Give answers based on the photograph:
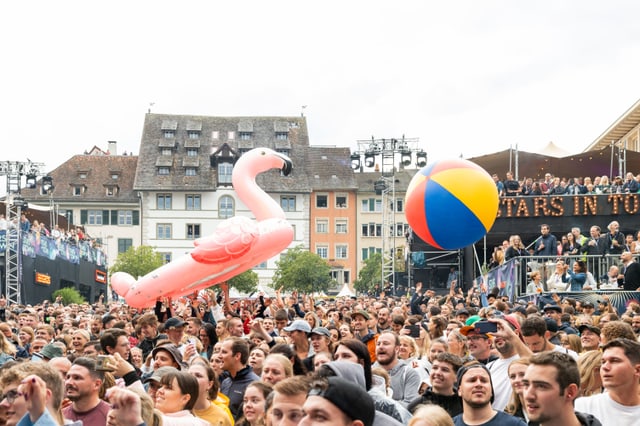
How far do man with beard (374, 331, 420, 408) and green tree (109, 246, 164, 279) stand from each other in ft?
214

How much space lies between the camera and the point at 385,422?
190 inches

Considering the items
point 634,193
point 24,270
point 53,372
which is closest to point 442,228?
point 53,372

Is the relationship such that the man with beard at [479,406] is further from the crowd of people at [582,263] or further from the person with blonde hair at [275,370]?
the crowd of people at [582,263]

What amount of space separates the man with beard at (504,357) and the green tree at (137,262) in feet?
218

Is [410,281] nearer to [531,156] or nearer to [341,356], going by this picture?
[531,156]

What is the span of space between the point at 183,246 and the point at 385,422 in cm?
8162

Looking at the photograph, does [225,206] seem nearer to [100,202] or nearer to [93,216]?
[100,202]

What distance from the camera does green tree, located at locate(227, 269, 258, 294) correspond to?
246 feet

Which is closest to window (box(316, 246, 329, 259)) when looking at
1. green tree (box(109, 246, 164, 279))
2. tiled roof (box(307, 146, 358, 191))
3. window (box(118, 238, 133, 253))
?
tiled roof (box(307, 146, 358, 191))

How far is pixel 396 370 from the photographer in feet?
30.3

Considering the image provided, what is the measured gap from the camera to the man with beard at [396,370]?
29.7 ft

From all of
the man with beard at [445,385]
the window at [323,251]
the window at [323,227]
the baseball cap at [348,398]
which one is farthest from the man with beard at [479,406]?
the window at [323,227]

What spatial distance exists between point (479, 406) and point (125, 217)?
8345 centimetres

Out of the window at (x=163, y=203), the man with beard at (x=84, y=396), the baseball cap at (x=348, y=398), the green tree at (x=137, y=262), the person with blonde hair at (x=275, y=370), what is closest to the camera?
the baseball cap at (x=348, y=398)
